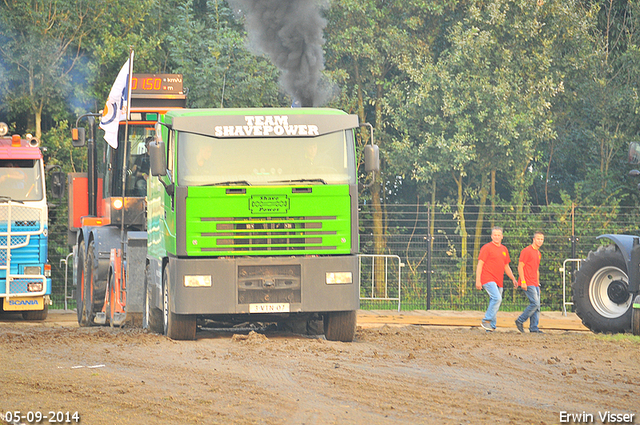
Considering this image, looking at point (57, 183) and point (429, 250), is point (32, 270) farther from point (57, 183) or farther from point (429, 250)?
point (429, 250)

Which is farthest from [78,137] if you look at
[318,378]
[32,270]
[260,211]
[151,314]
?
[318,378]

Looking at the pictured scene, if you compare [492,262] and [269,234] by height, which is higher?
[269,234]

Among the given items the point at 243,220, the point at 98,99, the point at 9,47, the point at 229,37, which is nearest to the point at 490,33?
the point at 229,37

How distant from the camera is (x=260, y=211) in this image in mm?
13266

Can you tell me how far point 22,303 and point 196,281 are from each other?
22.2ft

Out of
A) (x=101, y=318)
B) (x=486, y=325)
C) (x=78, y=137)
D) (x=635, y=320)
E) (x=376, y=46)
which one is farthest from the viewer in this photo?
(x=376, y=46)

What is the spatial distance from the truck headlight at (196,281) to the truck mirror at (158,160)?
1506 mm

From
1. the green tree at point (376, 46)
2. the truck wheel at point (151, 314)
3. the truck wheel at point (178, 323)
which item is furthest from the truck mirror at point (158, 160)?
the green tree at point (376, 46)

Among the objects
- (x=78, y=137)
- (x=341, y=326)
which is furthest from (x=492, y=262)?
(x=78, y=137)

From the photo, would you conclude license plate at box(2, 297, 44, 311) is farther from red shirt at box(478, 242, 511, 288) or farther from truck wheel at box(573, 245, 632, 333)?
truck wheel at box(573, 245, 632, 333)

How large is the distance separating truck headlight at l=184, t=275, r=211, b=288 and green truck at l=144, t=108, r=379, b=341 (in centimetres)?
1

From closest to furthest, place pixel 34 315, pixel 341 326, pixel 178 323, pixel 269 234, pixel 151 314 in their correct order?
pixel 269 234 → pixel 178 323 → pixel 341 326 → pixel 151 314 → pixel 34 315

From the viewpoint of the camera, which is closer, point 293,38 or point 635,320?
point 635,320

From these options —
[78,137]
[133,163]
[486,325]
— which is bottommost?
[486,325]
